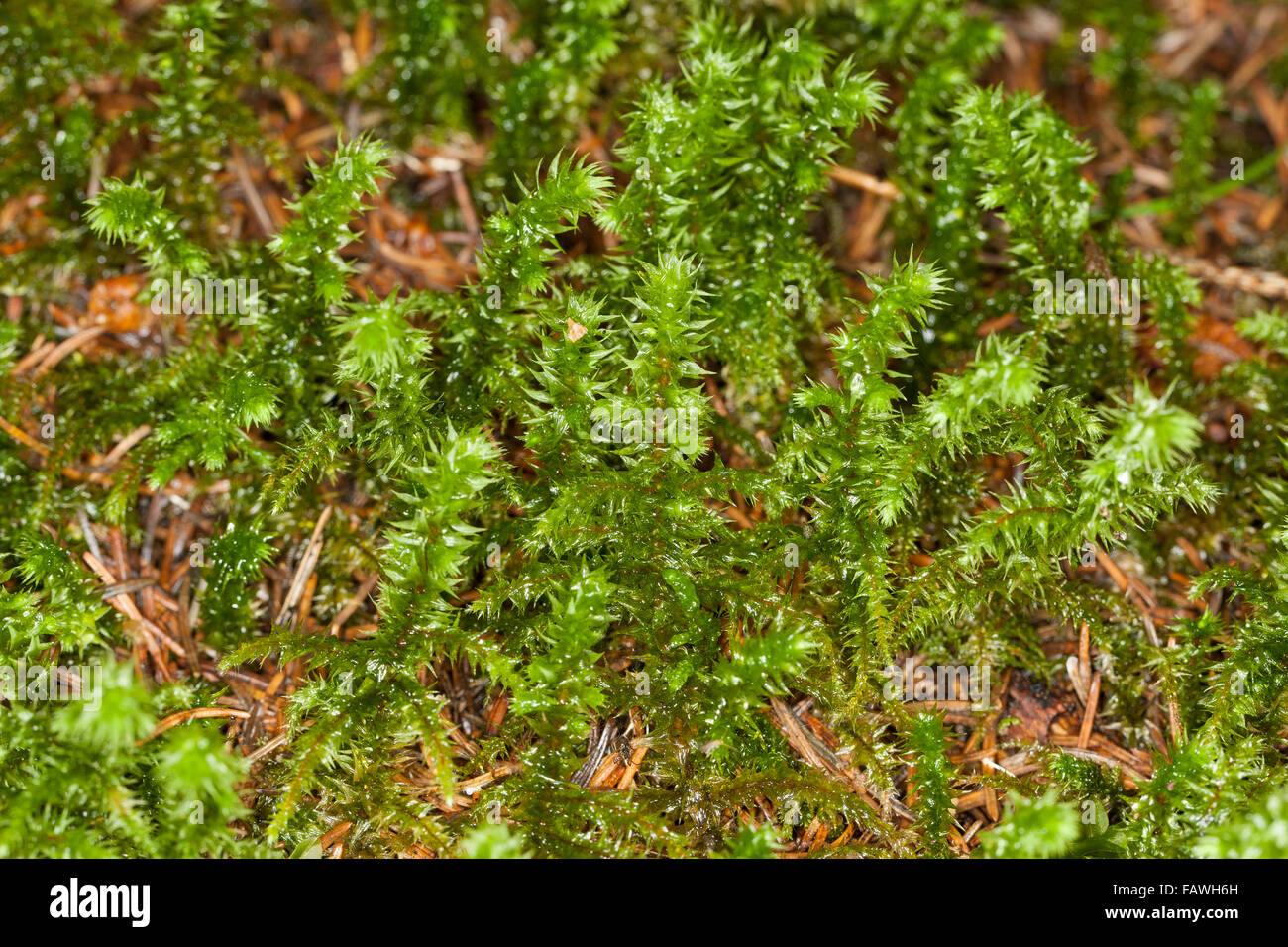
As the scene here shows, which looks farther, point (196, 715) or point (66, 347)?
point (66, 347)

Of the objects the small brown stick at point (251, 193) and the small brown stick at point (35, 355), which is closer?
the small brown stick at point (35, 355)

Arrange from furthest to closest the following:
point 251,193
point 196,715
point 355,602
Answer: point 251,193, point 355,602, point 196,715

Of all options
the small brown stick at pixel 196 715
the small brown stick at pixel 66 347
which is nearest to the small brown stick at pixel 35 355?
the small brown stick at pixel 66 347

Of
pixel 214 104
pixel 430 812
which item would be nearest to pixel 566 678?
pixel 430 812

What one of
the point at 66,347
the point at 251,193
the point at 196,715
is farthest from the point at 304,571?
the point at 251,193

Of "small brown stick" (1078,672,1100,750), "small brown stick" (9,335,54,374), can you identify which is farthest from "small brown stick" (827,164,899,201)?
"small brown stick" (9,335,54,374)

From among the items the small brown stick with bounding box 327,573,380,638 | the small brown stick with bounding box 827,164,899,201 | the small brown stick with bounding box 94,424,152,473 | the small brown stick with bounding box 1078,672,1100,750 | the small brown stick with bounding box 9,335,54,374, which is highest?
the small brown stick with bounding box 827,164,899,201

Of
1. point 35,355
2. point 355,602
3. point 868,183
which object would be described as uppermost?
point 868,183

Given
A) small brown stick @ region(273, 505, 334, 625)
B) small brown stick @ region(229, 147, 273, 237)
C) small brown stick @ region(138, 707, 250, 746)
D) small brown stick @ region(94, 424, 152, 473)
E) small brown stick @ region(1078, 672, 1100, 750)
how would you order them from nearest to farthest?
small brown stick @ region(138, 707, 250, 746)
small brown stick @ region(1078, 672, 1100, 750)
small brown stick @ region(273, 505, 334, 625)
small brown stick @ region(94, 424, 152, 473)
small brown stick @ region(229, 147, 273, 237)

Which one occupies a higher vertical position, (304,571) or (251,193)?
(251,193)

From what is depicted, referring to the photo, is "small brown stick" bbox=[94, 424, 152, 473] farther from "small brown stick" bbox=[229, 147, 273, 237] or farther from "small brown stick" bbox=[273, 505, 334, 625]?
"small brown stick" bbox=[229, 147, 273, 237]

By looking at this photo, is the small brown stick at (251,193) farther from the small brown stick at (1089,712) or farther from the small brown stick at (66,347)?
the small brown stick at (1089,712)

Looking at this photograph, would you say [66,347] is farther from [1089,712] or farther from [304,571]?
[1089,712]
